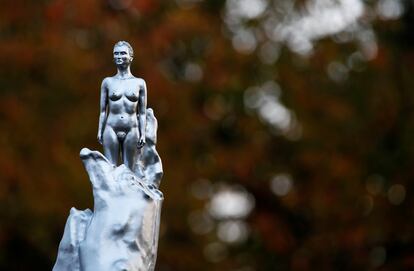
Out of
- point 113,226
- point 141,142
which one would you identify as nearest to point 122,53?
point 141,142

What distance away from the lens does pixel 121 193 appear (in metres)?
9.89

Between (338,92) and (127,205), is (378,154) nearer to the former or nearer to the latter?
(338,92)

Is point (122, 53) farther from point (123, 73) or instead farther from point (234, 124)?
point (234, 124)

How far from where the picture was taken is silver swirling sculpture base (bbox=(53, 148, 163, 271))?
9727mm

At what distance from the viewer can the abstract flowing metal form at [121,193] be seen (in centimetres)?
976

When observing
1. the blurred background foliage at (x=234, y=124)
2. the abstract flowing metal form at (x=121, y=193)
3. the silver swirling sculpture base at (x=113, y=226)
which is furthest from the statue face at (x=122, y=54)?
the blurred background foliage at (x=234, y=124)

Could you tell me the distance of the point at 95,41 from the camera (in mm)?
21516

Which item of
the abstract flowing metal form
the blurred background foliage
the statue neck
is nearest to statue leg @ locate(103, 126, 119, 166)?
the abstract flowing metal form

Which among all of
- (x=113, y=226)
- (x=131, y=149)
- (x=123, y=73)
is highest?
(x=123, y=73)

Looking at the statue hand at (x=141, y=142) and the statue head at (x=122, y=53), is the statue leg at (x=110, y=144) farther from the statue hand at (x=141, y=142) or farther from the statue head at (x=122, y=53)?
the statue head at (x=122, y=53)

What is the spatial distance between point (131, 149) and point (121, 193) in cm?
40

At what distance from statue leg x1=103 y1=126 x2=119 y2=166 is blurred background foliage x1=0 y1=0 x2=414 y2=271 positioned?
928 cm

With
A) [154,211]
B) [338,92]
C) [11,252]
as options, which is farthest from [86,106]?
[154,211]

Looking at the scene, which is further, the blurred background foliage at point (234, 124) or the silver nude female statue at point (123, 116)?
the blurred background foliage at point (234, 124)
